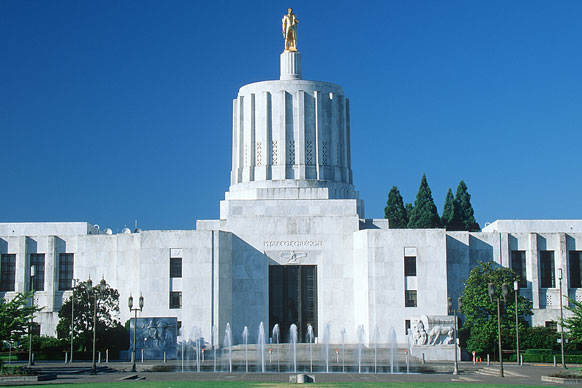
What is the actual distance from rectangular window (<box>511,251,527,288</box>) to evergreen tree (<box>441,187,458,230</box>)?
20.7m

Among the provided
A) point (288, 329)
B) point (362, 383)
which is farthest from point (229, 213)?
point (362, 383)

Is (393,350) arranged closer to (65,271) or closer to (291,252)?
(291,252)

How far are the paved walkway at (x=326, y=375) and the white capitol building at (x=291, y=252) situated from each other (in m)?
10.7

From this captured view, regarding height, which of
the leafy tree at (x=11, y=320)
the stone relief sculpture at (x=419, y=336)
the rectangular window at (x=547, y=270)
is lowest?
the stone relief sculpture at (x=419, y=336)

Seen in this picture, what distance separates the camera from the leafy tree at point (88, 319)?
5479 cm

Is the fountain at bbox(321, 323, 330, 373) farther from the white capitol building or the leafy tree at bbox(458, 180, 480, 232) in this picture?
the leafy tree at bbox(458, 180, 480, 232)

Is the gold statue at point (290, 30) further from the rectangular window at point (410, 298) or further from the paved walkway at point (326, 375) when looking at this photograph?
the paved walkway at point (326, 375)

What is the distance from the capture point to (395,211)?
86062 mm

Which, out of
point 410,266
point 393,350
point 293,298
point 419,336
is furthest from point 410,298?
point 293,298

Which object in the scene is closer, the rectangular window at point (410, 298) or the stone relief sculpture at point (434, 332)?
the stone relief sculpture at point (434, 332)

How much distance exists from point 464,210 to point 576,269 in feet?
71.4

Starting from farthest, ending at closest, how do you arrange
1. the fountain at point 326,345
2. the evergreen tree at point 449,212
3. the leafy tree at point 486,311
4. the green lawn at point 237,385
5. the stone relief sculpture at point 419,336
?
the evergreen tree at point 449,212
the leafy tree at point 486,311
the stone relief sculpture at point 419,336
the fountain at point 326,345
the green lawn at point 237,385

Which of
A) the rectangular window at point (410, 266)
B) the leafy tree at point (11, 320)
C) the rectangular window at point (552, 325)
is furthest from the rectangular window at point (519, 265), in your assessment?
the leafy tree at point (11, 320)

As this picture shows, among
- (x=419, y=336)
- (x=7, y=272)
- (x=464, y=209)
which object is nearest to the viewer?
(x=419, y=336)
